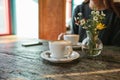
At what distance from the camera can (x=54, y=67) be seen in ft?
3.77

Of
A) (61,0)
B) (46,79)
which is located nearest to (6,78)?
(46,79)

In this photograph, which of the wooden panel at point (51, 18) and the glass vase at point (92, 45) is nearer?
the glass vase at point (92, 45)

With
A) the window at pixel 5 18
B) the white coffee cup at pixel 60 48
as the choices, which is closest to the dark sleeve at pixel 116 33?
the white coffee cup at pixel 60 48

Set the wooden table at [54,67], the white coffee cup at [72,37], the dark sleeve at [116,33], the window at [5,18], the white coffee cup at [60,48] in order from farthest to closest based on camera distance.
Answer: the window at [5,18] < the dark sleeve at [116,33] < the white coffee cup at [72,37] < the white coffee cup at [60,48] < the wooden table at [54,67]

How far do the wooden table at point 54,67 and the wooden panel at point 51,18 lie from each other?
2.41 meters

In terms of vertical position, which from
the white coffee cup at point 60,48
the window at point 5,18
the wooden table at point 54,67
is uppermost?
the window at point 5,18

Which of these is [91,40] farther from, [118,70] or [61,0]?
[61,0]

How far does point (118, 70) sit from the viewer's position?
1118mm

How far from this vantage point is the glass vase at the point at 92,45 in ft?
4.28

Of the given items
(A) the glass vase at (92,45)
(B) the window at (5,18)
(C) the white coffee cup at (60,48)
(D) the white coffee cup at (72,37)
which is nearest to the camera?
(C) the white coffee cup at (60,48)

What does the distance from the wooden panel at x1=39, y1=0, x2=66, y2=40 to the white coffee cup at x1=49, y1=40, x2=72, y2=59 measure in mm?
2636

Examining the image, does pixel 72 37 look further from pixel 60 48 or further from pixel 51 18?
pixel 51 18

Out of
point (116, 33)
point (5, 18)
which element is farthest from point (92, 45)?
point (5, 18)

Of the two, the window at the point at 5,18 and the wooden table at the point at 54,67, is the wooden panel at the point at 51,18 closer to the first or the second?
the window at the point at 5,18
